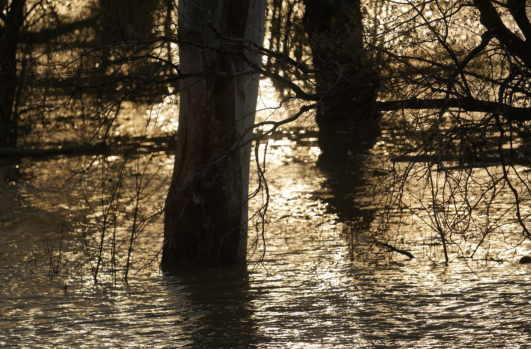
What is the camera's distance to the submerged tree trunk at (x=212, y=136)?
911cm

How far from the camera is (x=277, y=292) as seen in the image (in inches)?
314

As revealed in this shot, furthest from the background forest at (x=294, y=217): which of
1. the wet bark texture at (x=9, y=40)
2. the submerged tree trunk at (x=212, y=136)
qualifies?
the wet bark texture at (x=9, y=40)

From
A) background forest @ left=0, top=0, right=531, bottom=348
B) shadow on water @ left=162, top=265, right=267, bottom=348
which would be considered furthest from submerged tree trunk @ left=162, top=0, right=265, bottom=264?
shadow on water @ left=162, top=265, right=267, bottom=348

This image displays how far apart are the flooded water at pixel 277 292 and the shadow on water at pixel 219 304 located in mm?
12

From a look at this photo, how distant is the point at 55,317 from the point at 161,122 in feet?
56.1

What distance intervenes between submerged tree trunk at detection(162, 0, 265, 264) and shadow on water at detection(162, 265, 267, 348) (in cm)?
35

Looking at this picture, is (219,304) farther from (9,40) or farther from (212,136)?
(9,40)

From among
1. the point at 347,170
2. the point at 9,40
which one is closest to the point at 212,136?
the point at 347,170

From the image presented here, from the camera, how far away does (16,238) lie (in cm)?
1104

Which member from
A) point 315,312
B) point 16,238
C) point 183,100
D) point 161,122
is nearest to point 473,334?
point 315,312

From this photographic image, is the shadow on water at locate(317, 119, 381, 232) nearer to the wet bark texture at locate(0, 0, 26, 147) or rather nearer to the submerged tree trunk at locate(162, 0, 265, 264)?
the submerged tree trunk at locate(162, 0, 265, 264)

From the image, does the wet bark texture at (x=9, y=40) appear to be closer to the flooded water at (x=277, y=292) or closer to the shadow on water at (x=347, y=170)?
the shadow on water at (x=347, y=170)

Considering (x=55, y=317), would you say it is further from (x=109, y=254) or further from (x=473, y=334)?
(x=473, y=334)

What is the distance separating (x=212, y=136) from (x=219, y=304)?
217 centimetres
